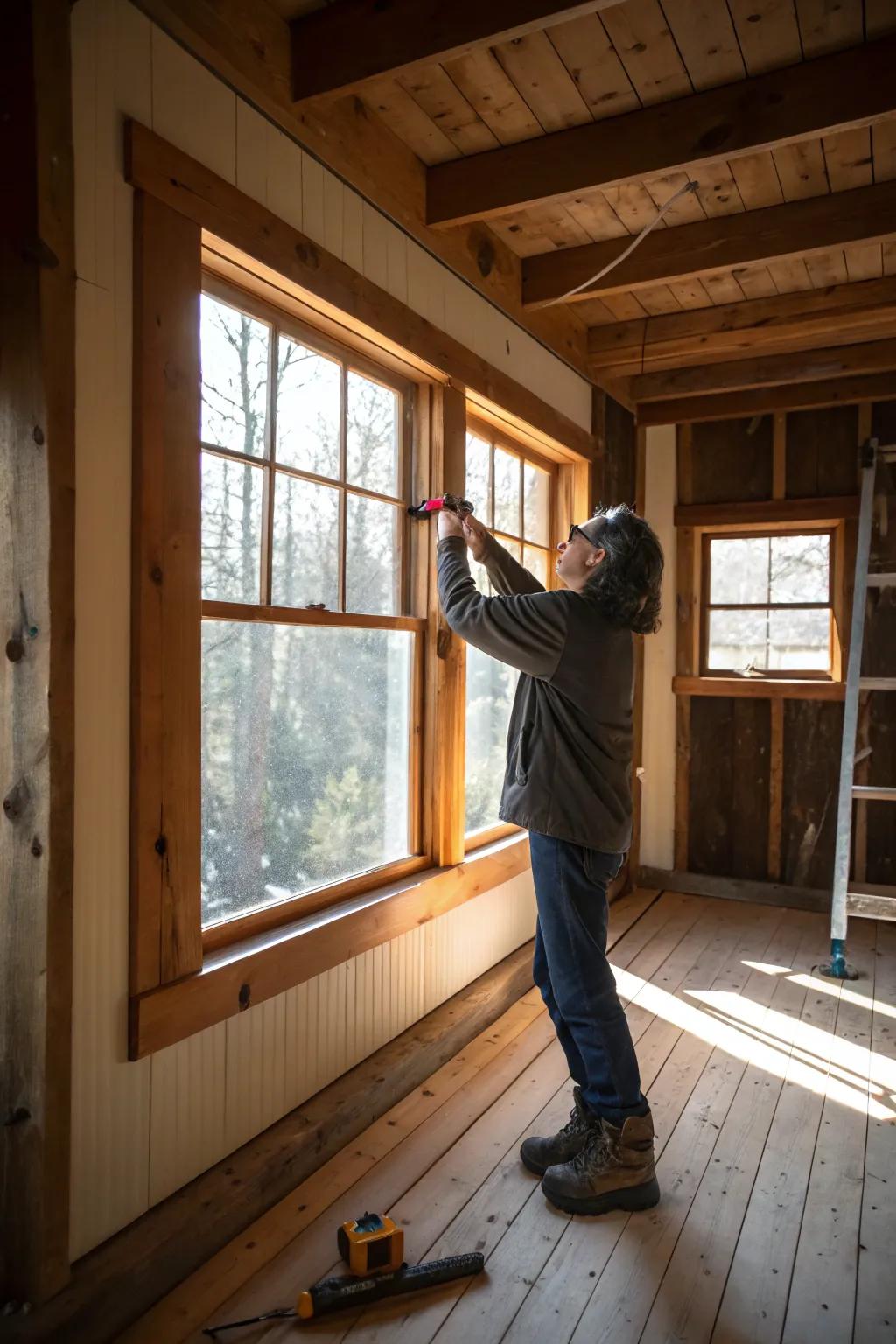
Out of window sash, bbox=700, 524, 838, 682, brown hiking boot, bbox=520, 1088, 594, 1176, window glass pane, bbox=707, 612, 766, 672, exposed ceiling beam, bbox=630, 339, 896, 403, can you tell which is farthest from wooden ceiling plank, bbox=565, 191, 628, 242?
brown hiking boot, bbox=520, 1088, 594, 1176

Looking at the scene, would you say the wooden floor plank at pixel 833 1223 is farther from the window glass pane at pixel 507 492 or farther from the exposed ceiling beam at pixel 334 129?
the exposed ceiling beam at pixel 334 129

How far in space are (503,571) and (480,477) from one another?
3.53 feet

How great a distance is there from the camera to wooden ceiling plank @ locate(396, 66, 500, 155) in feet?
7.73

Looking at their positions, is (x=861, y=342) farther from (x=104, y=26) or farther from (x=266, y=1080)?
(x=266, y=1080)

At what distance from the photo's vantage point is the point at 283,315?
2.28m

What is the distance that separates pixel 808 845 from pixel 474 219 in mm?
3620

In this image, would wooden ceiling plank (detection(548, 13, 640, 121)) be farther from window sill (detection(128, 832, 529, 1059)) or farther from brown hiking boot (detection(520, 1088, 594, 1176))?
brown hiking boot (detection(520, 1088, 594, 1176))

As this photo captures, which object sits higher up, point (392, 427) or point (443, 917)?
point (392, 427)

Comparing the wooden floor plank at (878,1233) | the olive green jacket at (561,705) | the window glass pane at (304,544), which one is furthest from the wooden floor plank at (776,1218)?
the window glass pane at (304,544)

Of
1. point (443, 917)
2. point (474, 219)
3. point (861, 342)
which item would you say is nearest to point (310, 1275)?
point (443, 917)

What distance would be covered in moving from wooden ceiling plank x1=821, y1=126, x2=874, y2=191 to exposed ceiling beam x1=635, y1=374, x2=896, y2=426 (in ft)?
5.35

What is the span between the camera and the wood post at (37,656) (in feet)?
4.92

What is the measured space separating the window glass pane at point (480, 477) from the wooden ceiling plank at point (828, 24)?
1552mm

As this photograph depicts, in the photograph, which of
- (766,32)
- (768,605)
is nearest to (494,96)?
(766,32)
